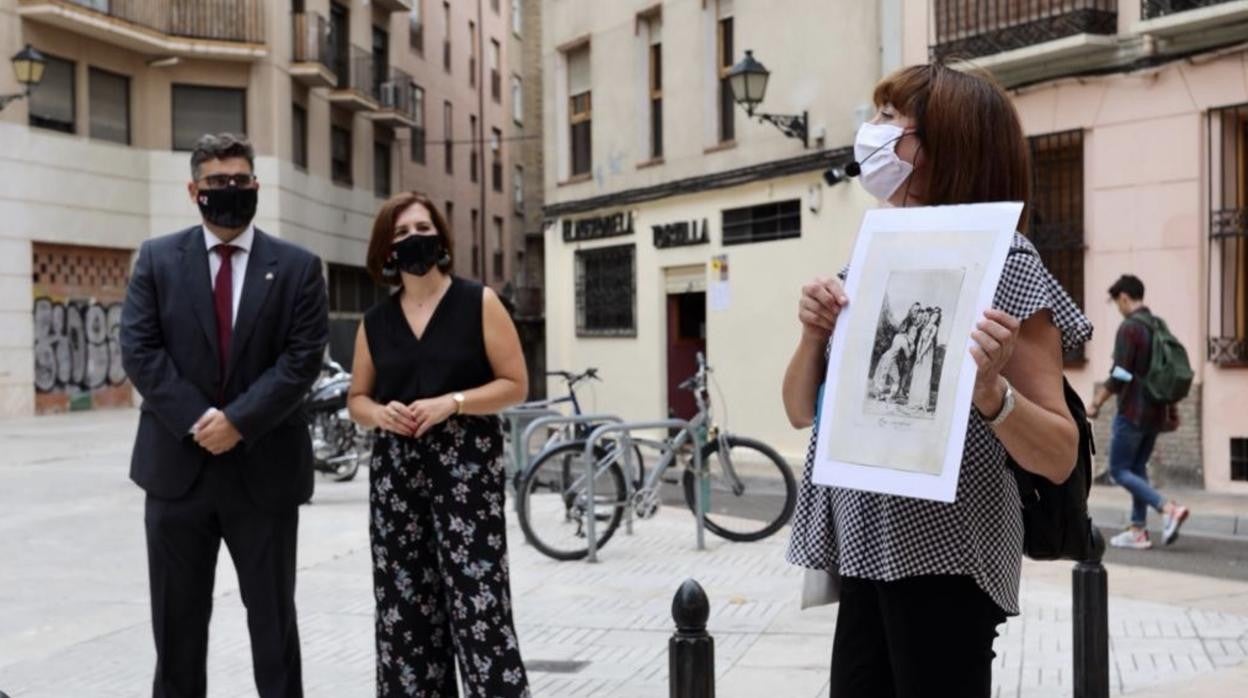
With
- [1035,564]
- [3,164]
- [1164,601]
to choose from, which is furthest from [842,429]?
[3,164]

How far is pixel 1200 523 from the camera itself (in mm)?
11938

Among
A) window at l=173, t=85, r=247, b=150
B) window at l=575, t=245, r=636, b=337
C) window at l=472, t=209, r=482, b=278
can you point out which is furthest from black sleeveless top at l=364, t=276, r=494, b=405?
window at l=472, t=209, r=482, b=278

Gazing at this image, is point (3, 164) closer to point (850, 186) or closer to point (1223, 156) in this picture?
point (850, 186)

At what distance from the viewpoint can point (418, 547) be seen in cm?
488

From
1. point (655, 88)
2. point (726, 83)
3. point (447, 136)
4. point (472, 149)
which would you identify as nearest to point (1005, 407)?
point (726, 83)

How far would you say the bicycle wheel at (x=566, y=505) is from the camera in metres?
9.65

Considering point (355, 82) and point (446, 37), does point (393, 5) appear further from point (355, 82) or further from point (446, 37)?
point (446, 37)

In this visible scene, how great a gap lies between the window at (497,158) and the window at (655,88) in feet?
94.2

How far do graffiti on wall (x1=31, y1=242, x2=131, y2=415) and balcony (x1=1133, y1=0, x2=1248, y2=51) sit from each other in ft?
68.5

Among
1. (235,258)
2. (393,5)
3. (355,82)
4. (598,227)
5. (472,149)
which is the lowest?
(235,258)

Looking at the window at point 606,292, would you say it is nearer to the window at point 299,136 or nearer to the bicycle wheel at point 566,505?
the window at point 299,136

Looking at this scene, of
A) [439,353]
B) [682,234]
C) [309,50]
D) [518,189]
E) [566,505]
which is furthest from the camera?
[518,189]

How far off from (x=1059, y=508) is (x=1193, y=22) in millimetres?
12911

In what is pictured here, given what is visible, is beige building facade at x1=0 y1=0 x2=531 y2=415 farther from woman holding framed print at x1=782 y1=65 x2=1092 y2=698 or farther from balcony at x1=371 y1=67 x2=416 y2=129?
woman holding framed print at x1=782 y1=65 x2=1092 y2=698
